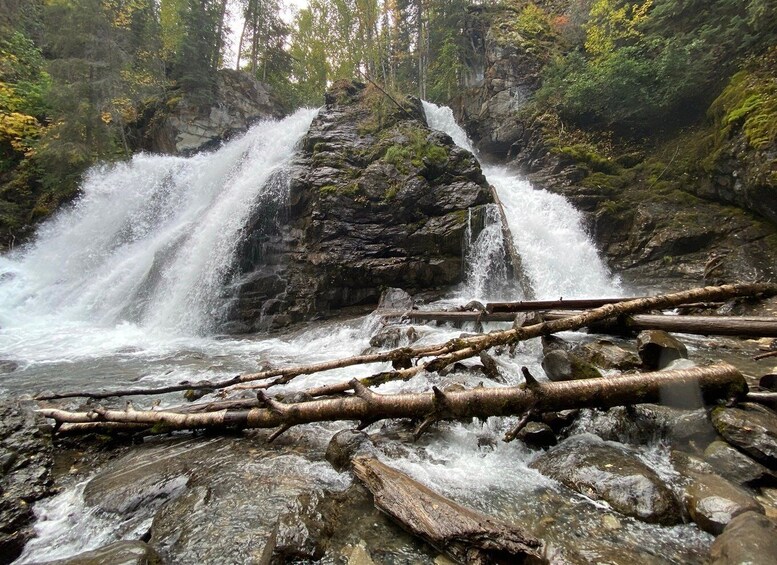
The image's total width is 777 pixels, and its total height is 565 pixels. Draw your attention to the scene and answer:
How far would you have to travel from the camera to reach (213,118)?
85.7ft

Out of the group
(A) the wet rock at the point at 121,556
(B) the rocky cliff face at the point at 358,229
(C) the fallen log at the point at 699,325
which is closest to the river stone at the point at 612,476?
(A) the wet rock at the point at 121,556

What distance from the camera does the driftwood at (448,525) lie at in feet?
6.61

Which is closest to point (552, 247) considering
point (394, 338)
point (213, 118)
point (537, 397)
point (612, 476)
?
point (394, 338)

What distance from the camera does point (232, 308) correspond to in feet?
44.2

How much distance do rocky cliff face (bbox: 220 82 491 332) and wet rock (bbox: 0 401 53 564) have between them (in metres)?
9.23

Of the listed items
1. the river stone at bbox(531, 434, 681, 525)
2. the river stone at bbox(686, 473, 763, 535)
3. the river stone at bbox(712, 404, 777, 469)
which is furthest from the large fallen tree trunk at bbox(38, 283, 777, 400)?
the river stone at bbox(686, 473, 763, 535)

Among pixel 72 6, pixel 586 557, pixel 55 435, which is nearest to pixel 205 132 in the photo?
pixel 72 6

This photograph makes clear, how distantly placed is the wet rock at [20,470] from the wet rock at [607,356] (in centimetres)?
641

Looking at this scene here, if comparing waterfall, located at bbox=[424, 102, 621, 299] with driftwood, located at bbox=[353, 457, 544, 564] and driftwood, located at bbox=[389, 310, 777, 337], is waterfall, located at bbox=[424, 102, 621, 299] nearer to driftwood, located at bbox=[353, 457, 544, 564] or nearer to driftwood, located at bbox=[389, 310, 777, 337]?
driftwood, located at bbox=[389, 310, 777, 337]

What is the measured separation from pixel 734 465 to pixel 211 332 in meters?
14.0

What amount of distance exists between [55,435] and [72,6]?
2896 cm

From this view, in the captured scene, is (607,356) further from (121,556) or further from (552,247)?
(552,247)

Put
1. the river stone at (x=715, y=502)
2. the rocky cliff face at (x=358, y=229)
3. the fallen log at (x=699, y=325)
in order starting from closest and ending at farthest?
the river stone at (x=715, y=502) → the fallen log at (x=699, y=325) → the rocky cliff face at (x=358, y=229)

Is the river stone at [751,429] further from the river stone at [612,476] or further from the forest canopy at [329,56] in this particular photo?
the forest canopy at [329,56]
